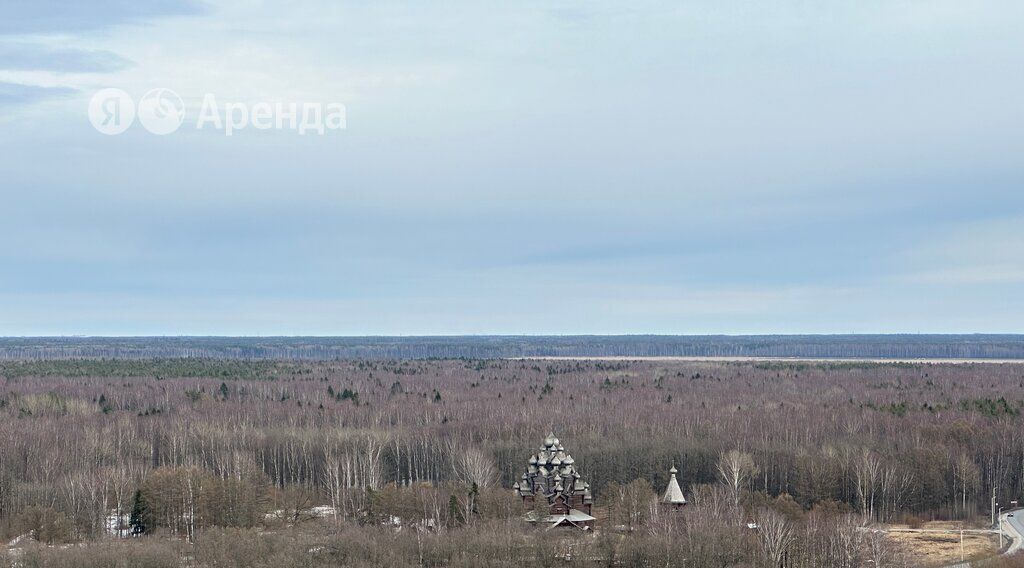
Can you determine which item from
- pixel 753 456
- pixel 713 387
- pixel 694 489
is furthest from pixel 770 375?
pixel 694 489

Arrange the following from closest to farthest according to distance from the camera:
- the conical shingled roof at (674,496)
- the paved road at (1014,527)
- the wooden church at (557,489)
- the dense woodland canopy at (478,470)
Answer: the dense woodland canopy at (478,470)
the wooden church at (557,489)
the conical shingled roof at (674,496)
the paved road at (1014,527)

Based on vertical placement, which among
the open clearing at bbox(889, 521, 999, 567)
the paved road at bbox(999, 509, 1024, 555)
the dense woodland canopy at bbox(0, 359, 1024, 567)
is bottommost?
the open clearing at bbox(889, 521, 999, 567)

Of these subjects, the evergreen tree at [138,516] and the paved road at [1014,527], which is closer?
the paved road at [1014,527]

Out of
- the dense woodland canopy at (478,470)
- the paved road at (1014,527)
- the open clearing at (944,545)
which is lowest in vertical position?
the open clearing at (944,545)

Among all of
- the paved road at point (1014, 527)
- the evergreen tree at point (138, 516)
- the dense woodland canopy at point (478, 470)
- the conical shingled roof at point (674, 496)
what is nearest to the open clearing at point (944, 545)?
the paved road at point (1014, 527)

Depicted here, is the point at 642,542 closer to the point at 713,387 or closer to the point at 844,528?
the point at 844,528

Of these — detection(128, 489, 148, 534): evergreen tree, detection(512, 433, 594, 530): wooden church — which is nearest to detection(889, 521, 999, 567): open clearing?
detection(512, 433, 594, 530): wooden church

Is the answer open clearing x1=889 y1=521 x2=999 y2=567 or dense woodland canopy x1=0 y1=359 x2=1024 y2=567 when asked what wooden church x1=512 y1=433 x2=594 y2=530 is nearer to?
dense woodland canopy x1=0 y1=359 x2=1024 y2=567

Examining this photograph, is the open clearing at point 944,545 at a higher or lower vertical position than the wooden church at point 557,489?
lower

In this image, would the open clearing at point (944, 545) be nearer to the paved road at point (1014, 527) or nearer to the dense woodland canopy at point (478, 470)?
the paved road at point (1014, 527)
